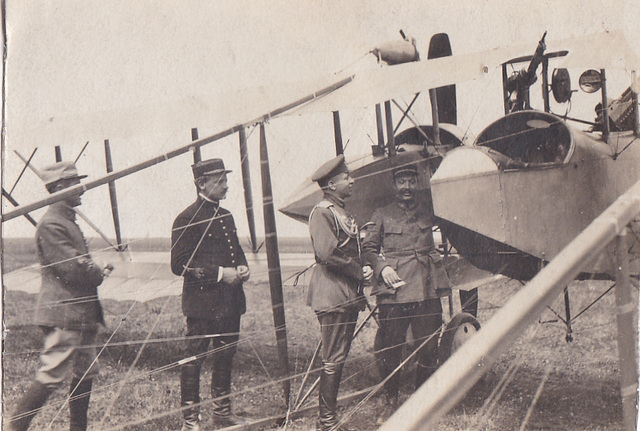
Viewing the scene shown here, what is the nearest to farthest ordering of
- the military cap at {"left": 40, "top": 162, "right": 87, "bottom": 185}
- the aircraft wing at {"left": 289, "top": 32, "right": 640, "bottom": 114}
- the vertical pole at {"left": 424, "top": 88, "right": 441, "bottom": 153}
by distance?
1. the aircraft wing at {"left": 289, "top": 32, "right": 640, "bottom": 114}
2. the military cap at {"left": 40, "top": 162, "right": 87, "bottom": 185}
3. the vertical pole at {"left": 424, "top": 88, "right": 441, "bottom": 153}

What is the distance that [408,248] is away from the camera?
282 cm

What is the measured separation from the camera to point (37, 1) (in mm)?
2562

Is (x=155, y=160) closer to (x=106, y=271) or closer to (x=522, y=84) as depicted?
(x=106, y=271)

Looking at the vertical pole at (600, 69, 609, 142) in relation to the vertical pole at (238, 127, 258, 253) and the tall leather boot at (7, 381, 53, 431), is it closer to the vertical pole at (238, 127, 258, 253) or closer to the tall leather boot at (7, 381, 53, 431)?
the vertical pole at (238, 127, 258, 253)

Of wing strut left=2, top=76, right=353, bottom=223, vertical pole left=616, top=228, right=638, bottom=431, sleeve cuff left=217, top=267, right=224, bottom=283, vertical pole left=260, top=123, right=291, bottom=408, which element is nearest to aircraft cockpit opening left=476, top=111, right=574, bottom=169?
wing strut left=2, top=76, right=353, bottom=223

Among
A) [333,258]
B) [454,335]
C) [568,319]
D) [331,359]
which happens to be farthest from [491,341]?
[568,319]

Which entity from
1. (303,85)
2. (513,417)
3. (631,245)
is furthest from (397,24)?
(513,417)

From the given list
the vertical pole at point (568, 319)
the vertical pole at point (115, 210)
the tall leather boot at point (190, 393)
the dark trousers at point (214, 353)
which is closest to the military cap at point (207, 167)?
the vertical pole at point (115, 210)

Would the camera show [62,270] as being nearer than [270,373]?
Yes

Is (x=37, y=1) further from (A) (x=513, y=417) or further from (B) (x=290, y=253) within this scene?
(A) (x=513, y=417)

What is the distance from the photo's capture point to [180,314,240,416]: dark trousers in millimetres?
2588

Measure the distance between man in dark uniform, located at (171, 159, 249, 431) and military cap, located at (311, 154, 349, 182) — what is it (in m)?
0.42

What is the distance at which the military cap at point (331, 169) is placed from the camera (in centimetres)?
251

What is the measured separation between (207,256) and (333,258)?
565 millimetres
